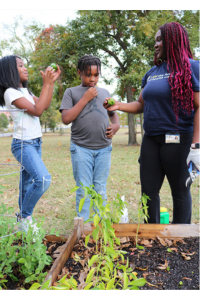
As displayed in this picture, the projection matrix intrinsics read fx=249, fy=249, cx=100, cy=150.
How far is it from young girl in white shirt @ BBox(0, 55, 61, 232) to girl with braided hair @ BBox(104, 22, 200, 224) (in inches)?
33.5

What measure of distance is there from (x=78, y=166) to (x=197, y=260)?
119 cm

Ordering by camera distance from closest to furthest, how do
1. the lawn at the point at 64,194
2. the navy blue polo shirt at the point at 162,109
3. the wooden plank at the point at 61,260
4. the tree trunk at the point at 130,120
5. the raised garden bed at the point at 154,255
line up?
the wooden plank at the point at 61,260 → the raised garden bed at the point at 154,255 → the navy blue polo shirt at the point at 162,109 → the lawn at the point at 64,194 → the tree trunk at the point at 130,120

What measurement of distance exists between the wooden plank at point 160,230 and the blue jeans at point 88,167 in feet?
1.31

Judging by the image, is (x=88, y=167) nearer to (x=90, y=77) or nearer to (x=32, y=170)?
(x=32, y=170)

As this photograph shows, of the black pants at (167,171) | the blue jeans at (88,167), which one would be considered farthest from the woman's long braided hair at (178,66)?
the blue jeans at (88,167)

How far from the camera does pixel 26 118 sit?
7.08 ft

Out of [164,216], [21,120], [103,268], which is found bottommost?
[164,216]

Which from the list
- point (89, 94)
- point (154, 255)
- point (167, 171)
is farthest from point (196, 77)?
point (154, 255)

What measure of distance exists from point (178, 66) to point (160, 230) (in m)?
1.29

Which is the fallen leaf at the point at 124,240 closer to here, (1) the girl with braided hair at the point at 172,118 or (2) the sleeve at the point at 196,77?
(1) the girl with braided hair at the point at 172,118

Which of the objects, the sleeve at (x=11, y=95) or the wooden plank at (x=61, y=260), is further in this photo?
the sleeve at (x=11, y=95)

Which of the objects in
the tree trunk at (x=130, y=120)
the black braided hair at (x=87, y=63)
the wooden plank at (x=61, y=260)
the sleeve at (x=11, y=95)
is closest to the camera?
the wooden plank at (x=61, y=260)

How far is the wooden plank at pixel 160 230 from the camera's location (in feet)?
6.44
